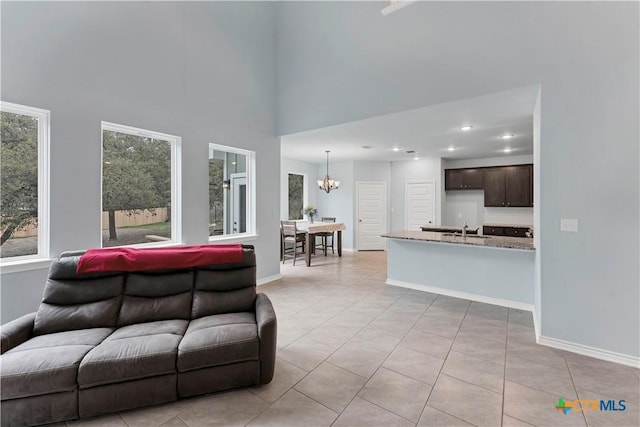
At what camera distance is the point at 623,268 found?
2516mm

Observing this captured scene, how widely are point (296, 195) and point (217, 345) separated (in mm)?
6595

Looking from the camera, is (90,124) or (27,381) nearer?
(27,381)

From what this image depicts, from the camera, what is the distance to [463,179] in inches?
300

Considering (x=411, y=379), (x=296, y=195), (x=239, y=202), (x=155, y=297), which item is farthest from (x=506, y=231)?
(x=155, y=297)

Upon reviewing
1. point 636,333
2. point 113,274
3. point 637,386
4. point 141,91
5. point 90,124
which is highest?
point 141,91

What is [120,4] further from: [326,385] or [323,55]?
[326,385]

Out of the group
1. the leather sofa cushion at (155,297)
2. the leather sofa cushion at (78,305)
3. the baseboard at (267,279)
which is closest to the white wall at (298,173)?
the baseboard at (267,279)

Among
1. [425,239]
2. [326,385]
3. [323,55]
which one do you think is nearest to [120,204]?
[326,385]

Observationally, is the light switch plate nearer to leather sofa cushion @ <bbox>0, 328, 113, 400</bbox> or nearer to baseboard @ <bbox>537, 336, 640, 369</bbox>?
baseboard @ <bbox>537, 336, 640, 369</bbox>

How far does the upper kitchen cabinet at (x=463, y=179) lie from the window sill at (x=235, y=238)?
18.2 ft

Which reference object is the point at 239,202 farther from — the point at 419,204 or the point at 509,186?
the point at 509,186

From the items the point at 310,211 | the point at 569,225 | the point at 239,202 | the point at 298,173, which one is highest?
the point at 298,173

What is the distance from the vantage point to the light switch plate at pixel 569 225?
2.71 meters

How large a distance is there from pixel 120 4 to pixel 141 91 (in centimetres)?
92
